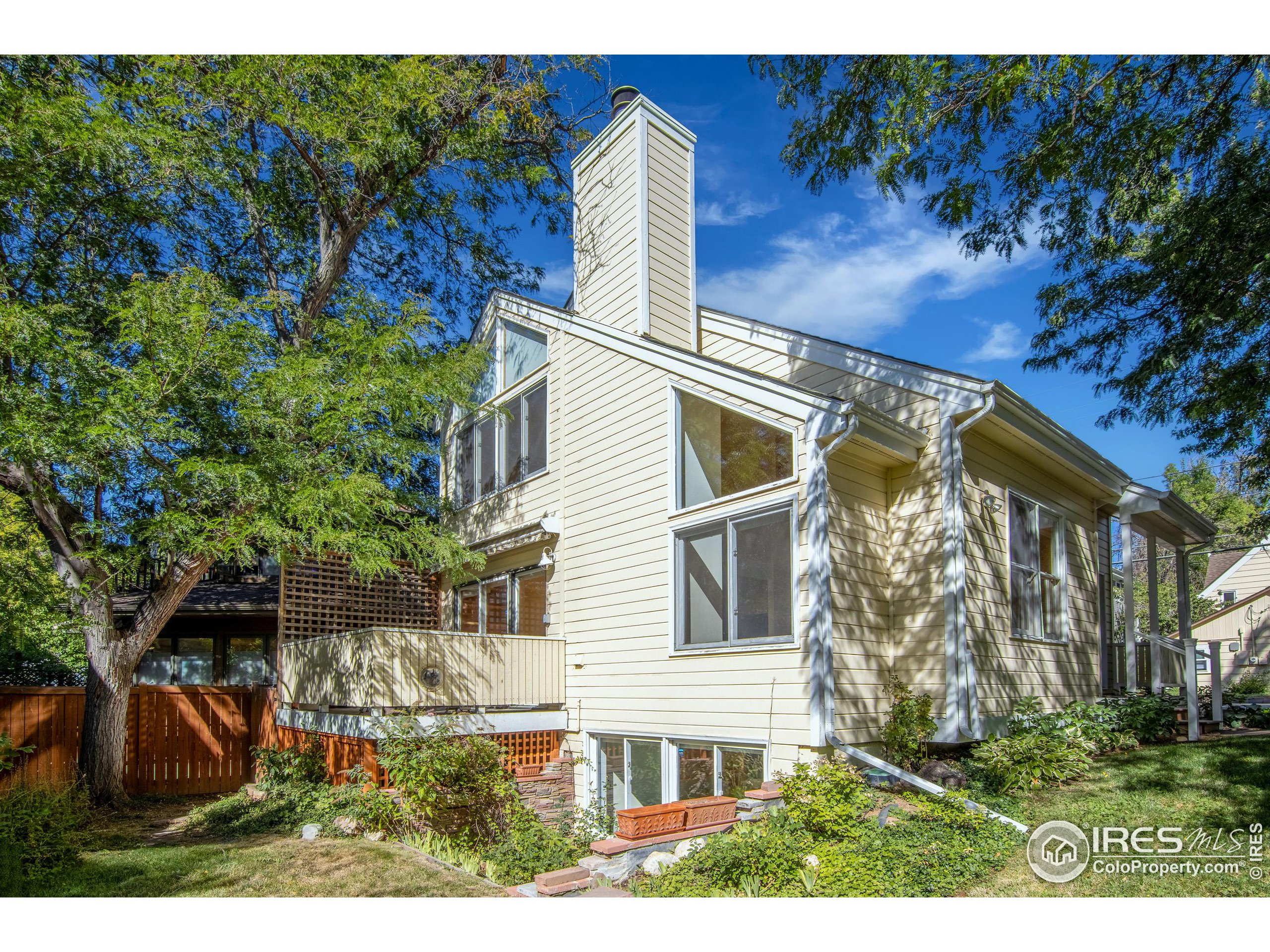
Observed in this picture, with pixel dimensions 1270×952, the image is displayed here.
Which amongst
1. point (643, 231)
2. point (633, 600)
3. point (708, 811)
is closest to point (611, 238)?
point (643, 231)

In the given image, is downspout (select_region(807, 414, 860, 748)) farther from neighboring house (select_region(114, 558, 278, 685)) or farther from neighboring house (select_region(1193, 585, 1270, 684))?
neighboring house (select_region(1193, 585, 1270, 684))

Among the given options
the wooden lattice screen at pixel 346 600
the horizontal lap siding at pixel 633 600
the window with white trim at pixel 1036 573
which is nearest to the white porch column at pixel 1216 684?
the window with white trim at pixel 1036 573

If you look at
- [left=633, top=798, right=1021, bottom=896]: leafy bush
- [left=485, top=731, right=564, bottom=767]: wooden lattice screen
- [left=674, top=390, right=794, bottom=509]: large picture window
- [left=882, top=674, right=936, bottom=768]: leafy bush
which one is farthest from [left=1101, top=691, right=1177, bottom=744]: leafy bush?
[left=485, top=731, right=564, bottom=767]: wooden lattice screen

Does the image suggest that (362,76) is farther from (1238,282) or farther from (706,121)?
(1238,282)

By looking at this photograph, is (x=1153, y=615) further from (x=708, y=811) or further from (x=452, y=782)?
(x=452, y=782)

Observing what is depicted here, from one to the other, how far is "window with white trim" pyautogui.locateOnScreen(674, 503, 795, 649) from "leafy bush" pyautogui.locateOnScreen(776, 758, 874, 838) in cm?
125

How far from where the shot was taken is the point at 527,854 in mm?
6625

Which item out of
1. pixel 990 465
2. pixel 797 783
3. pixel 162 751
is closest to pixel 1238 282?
pixel 990 465

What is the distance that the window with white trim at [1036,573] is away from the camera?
346 inches

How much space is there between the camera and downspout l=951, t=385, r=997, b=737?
7230mm

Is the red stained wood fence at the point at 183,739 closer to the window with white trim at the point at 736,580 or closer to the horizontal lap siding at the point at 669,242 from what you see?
the window with white trim at the point at 736,580

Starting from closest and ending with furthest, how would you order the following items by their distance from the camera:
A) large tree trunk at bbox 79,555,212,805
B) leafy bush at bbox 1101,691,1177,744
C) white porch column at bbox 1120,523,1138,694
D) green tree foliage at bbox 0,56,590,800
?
green tree foliage at bbox 0,56,590,800
leafy bush at bbox 1101,691,1177,744
large tree trunk at bbox 79,555,212,805
white porch column at bbox 1120,523,1138,694

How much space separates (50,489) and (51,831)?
13.3 ft

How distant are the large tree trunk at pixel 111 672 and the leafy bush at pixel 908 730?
7.80 m
